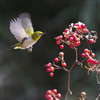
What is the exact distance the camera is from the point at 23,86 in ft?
9.73

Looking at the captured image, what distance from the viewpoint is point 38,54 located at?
3193 millimetres

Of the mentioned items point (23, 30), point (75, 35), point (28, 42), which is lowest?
point (75, 35)

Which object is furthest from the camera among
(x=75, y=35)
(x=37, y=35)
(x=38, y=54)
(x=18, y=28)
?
(x=38, y=54)

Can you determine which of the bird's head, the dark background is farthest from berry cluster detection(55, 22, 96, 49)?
the dark background

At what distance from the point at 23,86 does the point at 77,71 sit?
3.28 ft

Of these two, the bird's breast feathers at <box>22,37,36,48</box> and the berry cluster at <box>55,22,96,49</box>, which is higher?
the bird's breast feathers at <box>22,37,36,48</box>

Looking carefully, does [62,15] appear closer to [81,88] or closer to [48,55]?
[48,55]

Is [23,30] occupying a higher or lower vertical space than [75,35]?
higher

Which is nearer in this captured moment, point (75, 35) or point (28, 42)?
point (75, 35)

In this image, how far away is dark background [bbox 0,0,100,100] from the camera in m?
2.77

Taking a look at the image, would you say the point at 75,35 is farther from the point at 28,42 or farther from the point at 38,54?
the point at 38,54

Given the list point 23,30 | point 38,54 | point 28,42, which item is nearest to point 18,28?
point 23,30

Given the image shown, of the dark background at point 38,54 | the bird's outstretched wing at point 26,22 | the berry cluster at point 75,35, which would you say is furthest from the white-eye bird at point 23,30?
the dark background at point 38,54

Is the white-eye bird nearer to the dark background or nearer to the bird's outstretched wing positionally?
the bird's outstretched wing
